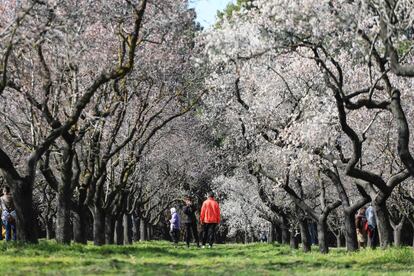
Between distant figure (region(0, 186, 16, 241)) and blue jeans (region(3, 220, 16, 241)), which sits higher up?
distant figure (region(0, 186, 16, 241))

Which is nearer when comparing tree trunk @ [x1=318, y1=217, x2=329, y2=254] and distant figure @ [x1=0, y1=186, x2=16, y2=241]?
distant figure @ [x1=0, y1=186, x2=16, y2=241]

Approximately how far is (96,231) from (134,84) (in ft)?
20.1

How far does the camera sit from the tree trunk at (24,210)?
1811cm

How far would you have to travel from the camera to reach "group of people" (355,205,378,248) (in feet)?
90.4

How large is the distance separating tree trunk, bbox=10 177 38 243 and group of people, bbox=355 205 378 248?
13.2 meters

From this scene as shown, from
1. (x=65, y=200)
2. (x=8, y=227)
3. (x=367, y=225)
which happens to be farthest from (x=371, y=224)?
(x=8, y=227)

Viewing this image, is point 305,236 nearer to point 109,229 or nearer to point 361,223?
point 361,223

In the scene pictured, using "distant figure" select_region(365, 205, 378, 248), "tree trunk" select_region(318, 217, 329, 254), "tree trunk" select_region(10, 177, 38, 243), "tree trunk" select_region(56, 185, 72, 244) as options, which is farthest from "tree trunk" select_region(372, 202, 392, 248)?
"tree trunk" select_region(10, 177, 38, 243)

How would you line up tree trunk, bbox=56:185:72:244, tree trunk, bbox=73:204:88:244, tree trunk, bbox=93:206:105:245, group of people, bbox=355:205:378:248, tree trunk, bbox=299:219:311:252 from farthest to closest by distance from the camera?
tree trunk, bbox=299:219:311:252 < tree trunk, bbox=93:206:105:245 < group of people, bbox=355:205:378:248 < tree trunk, bbox=73:204:88:244 < tree trunk, bbox=56:185:72:244

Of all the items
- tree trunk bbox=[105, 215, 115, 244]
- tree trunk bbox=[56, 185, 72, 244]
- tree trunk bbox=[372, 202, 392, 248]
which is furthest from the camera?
tree trunk bbox=[105, 215, 115, 244]

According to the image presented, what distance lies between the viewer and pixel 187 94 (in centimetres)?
3108

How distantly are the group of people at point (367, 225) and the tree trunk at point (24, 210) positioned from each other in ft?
43.4

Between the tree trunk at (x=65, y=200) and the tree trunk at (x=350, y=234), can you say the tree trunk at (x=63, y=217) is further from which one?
the tree trunk at (x=350, y=234)

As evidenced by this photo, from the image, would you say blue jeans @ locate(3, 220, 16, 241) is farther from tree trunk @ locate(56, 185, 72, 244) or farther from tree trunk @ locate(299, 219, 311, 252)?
tree trunk @ locate(299, 219, 311, 252)
